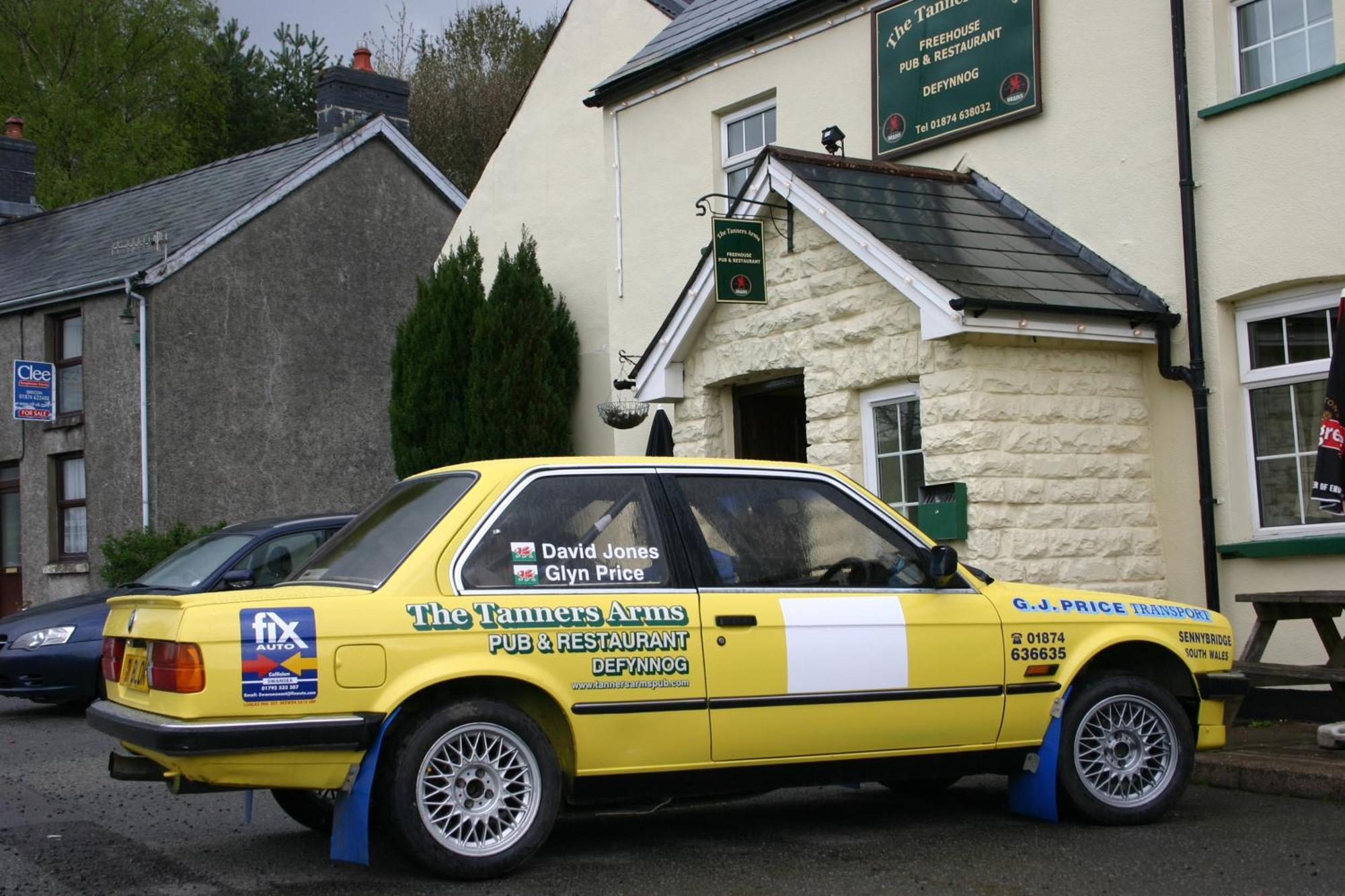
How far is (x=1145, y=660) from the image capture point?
7043 mm

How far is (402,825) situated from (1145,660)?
358 cm

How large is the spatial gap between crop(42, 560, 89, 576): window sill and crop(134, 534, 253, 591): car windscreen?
999 centimetres

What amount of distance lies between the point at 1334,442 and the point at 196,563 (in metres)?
8.70

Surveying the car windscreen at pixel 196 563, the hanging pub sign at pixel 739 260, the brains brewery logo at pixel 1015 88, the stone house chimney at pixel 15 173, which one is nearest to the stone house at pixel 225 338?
the stone house chimney at pixel 15 173

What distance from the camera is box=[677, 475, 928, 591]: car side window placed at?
6.33 metres

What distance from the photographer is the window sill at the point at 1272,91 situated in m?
9.38

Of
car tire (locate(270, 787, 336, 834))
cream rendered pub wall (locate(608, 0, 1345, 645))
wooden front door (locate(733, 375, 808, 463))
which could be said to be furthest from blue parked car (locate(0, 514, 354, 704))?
cream rendered pub wall (locate(608, 0, 1345, 645))

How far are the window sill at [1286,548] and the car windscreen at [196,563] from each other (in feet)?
24.7

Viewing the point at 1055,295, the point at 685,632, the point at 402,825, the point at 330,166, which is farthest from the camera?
the point at 330,166

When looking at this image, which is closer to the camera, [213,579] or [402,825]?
[402,825]

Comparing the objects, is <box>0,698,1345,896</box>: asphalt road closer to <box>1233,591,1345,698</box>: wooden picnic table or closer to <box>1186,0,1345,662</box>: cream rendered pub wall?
<box>1233,591,1345,698</box>: wooden picnic table

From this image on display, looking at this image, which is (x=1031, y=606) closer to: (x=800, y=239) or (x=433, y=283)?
(x=800, y=239)

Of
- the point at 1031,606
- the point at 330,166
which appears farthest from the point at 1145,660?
the point at 330,166

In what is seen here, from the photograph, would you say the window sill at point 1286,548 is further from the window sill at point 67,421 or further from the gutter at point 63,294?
the window sill at point 67,421
